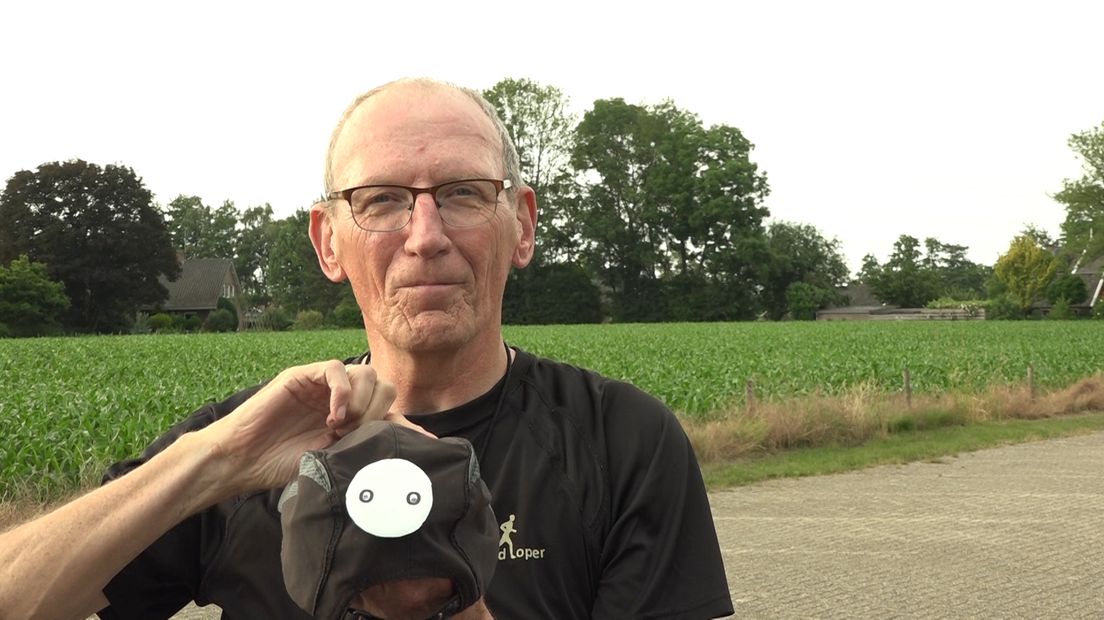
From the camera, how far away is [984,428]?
A: 54.7 feet

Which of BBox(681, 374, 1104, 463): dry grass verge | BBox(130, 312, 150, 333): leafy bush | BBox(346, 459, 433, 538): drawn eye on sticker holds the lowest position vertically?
BBox(681, 374, 1104, 463): dry grass verge

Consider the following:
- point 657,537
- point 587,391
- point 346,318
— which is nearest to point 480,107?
point 587,391

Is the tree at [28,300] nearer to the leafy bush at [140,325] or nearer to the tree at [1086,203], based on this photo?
the leafy bush at [140,325]

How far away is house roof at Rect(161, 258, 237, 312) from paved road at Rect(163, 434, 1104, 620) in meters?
84.5

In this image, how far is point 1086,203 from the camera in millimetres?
68438

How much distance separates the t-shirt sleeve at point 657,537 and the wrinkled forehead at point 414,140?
599mm

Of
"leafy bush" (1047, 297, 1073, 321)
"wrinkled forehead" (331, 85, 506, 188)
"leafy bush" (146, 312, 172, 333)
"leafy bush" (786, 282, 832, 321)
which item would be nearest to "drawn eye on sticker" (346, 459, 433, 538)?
"wrinkled forehead" (331, 85, 506, 188)

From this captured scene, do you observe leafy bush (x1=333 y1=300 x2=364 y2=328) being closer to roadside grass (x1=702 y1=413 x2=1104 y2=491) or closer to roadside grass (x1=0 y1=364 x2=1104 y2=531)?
roadside grass (x1=0 y1=364 x2=1104 y2=531)

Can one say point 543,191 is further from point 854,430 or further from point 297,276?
point 854,430

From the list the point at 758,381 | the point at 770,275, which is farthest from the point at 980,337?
the point at 770,275

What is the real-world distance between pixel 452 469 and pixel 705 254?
81.2m

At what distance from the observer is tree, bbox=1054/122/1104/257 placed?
221 feet

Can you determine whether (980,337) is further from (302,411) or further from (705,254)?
(302,411)

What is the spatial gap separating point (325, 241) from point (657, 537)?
949 millimetres
